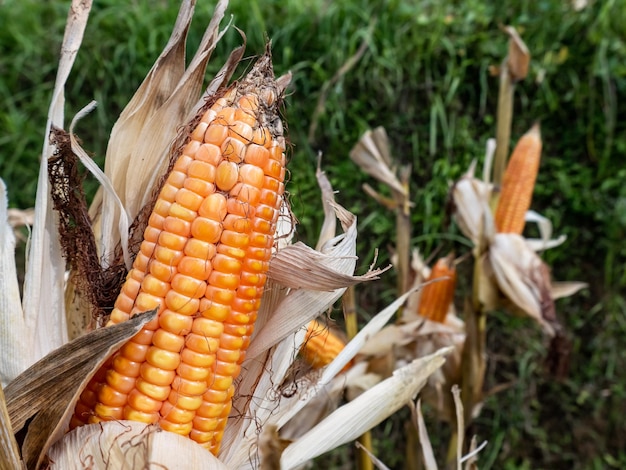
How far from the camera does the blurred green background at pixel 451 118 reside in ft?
3.87

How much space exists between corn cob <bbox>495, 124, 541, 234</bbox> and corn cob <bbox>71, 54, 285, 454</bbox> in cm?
62

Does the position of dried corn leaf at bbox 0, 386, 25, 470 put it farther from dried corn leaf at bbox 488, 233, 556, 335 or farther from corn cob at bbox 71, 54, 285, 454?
dried corn leaf at bbox 488, 233, 556, 335

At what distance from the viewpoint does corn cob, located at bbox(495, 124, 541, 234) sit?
895 millimetres

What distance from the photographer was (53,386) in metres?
0.36

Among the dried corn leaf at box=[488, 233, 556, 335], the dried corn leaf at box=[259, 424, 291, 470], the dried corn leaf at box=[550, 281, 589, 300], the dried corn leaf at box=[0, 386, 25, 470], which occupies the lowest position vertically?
the dried corn leaf at box=[550, 281, 589, 300]

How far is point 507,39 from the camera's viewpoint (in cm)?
121

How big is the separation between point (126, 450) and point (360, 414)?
0.72ft

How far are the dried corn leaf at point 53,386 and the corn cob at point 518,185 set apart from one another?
715 millimetres

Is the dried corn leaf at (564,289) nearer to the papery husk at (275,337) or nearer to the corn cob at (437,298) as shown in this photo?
the corn cob at (437,298)

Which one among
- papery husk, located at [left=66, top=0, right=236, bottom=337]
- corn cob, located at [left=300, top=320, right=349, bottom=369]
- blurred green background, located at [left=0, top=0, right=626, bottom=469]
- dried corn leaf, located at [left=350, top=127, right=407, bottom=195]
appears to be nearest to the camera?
papery husk, located at [left=66, top=0, right=236, bottom=337]

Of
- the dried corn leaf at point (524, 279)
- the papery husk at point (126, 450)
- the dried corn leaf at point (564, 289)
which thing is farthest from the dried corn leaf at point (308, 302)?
the dried corn leaf at point (564, 289)

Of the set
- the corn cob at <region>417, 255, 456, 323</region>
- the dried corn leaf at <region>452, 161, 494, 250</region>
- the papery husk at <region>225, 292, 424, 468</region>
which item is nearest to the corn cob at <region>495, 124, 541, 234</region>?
the dried corn leaf at <region>452, 161, 494, 250</region>

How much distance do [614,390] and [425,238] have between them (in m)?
0.57

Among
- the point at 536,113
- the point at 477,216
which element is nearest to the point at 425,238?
the point at 477,216
